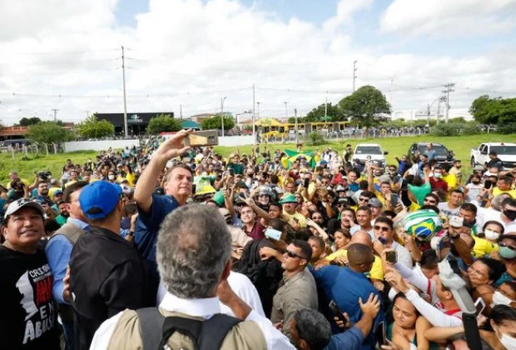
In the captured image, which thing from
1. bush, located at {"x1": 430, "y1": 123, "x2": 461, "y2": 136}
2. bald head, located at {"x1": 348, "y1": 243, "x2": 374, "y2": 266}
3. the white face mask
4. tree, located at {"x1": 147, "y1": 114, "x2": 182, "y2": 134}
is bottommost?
the white face mask

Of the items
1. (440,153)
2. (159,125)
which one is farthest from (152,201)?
(159,125)

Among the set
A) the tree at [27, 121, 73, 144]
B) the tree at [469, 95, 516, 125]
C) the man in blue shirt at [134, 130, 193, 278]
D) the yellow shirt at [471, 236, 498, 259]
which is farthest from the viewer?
the tree at [469, 95, 516, 125]

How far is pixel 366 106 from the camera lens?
51969 mm

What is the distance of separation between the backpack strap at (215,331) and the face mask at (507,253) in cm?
343

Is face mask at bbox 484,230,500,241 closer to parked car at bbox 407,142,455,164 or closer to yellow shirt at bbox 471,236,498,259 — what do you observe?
yellow shirt at bbox 471,236,498,259

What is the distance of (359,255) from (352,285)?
0.26 meters

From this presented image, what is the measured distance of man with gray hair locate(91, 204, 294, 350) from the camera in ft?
4.06

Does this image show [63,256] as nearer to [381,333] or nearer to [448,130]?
[381,333]

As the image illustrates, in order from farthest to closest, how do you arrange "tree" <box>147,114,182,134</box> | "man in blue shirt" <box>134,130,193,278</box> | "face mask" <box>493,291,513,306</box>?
1. "tree" <box>147,114,182,134</box>
2. "face mask" <box>493,291,513,306</box>
3. "man in blue shirt" <box>134,130,193,278</box>

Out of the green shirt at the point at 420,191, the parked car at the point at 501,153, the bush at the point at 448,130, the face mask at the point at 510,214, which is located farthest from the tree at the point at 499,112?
the face mask at the point at 510,214

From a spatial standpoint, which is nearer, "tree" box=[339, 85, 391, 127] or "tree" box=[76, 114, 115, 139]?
"tree" box=[339, 85, 391, 127]

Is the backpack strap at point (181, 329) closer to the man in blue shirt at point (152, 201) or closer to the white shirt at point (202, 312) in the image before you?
the white shirt at point (202, 312)

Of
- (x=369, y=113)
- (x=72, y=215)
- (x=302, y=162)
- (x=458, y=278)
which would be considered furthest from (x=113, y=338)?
(x=369, y=113)

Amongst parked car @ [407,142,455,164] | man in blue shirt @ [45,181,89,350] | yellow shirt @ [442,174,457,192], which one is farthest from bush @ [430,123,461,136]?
man in blue shirt @ [45,181,89,350]
